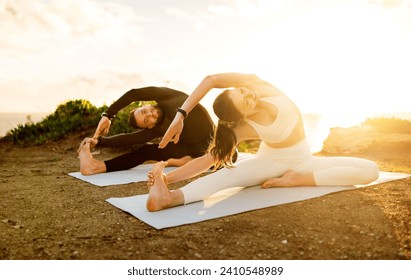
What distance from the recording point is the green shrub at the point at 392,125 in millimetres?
6301

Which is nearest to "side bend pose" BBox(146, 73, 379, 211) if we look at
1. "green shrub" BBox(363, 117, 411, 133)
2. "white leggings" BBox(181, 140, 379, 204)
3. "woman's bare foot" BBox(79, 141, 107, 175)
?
"white leggings" BBox(181, 140, 379, 204)

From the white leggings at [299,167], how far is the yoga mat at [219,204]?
8 cm

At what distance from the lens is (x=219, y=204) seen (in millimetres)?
2523

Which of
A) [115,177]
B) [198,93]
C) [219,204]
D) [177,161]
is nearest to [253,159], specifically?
[219,204]

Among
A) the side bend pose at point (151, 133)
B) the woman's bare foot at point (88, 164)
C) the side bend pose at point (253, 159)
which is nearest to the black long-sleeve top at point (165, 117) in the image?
the side bend pose at point (151, 133)

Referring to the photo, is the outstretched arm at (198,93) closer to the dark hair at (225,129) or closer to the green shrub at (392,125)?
the dark hair at (225,129)

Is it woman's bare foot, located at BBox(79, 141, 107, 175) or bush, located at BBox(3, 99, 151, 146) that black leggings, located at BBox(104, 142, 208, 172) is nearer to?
woman's bare foot, located at BBox(79, 141, 107, 175)

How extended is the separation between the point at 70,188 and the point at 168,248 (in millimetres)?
1712

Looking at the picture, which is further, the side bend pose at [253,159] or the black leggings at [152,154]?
the black leggings at [152,154]

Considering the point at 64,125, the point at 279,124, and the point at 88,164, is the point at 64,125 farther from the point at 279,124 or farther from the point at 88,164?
the point at 279,124

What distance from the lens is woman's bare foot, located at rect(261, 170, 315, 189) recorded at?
2.84m

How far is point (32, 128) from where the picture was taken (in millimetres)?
7418
